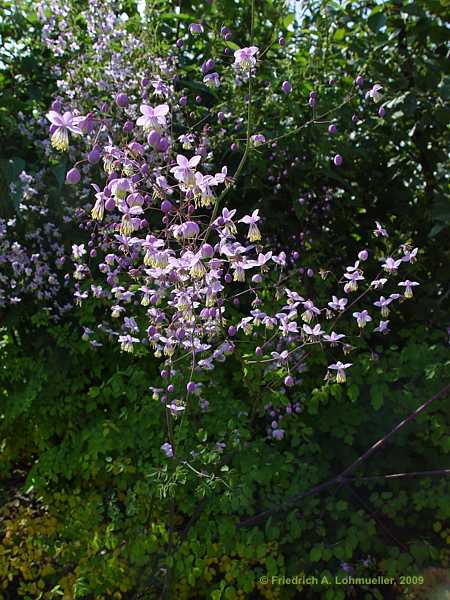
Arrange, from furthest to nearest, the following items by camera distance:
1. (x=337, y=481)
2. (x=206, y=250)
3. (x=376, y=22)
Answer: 1. (x=376, y=22)
2. (x=337, y=481)
3. (x=206, y=250)

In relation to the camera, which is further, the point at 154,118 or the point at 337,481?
the point at 337,481

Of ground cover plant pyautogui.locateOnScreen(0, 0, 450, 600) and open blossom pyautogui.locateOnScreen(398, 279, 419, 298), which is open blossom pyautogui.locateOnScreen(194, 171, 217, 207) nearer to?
ground cover plant pyautogui.locateOnScreen(0, 0, 450, 600)

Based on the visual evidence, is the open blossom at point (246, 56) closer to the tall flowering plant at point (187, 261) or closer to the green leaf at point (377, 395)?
the tall flowering plant at point (187, 261)

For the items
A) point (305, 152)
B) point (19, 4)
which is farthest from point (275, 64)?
point (19, 4)

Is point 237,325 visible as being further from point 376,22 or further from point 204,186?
point 376,22

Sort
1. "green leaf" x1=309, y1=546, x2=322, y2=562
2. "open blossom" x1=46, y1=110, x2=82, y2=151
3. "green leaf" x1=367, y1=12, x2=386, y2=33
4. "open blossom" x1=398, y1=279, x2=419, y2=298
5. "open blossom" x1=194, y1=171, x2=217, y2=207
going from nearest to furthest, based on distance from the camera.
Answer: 1. "open blossom" x1=46, y1=110, x2=82, y2=151
2. "open blossom" x1=194, y1=171, x2=217, y2=207
3. "open blossom" x1=398, y1=279, x2=419, y2=298
4. "green leaf" x1=309, y1=546, x2=322, y2=562
5. "green leaf" x1=367, y1=12, x2=386, y2=33

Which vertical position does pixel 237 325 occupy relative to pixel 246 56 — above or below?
below

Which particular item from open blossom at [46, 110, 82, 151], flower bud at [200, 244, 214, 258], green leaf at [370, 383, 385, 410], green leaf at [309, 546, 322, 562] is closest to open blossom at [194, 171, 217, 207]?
flower bud at [200, 244, 214, 258]

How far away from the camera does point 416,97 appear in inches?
112

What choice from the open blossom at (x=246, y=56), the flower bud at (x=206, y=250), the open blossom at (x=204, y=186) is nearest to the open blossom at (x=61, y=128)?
the open blossom at (x=204, y=186)

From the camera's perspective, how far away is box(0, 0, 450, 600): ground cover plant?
2.29 meters

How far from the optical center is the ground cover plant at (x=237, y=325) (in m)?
2.29

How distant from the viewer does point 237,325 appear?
2281mm

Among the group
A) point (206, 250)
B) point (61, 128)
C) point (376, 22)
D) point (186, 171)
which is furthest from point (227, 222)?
point (376, 22)
